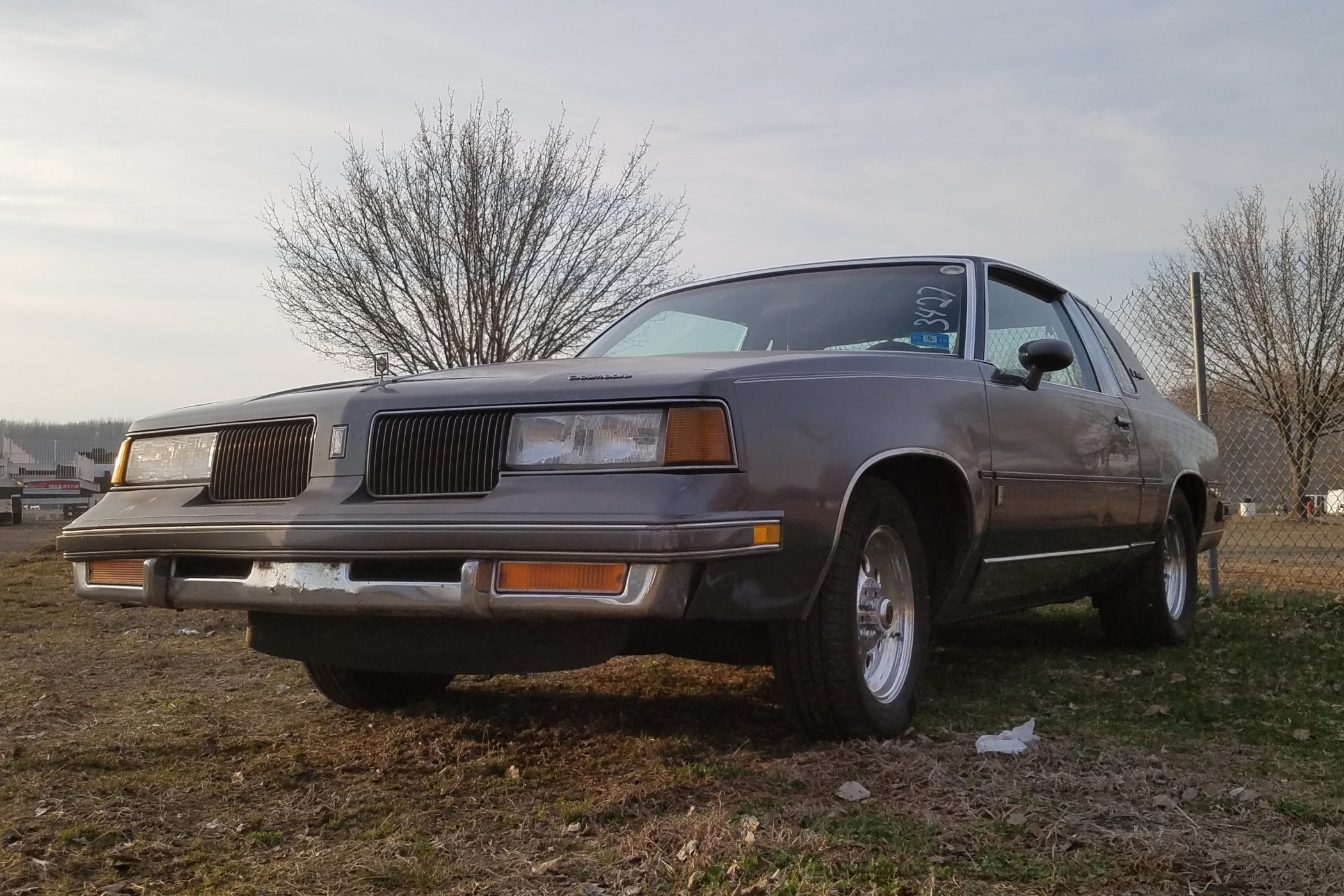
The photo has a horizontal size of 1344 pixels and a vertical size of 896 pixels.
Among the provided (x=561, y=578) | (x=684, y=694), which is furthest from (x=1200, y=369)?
(x=561, y=578)

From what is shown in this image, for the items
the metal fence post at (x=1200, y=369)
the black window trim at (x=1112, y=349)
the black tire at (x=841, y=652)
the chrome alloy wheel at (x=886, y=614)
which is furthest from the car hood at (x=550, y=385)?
the metal fence post at (x=1200, y=369)

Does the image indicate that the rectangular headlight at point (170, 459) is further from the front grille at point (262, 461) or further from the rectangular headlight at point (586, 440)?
the rectangular headlight at point (586, 440)

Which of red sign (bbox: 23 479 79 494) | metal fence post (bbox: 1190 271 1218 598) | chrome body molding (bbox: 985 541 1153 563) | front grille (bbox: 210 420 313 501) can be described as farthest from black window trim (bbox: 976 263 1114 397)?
red sign (bbox: 23 479 79 494)

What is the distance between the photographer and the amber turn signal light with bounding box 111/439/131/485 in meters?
3.57

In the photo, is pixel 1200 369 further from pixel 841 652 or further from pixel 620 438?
pixel 620 438

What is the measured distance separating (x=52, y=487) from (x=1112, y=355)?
141 feet

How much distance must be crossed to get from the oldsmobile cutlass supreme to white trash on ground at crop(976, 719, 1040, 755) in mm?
235

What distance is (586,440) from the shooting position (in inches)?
110

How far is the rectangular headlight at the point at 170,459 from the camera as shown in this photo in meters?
3.37

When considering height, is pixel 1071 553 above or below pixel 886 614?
above

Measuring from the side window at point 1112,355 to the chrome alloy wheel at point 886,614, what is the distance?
214 cm

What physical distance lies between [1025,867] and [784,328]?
2.24m

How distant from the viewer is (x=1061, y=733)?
356cm

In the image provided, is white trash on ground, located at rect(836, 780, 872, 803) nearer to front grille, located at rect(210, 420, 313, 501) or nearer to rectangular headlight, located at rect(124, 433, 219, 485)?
front grille, located at rect(210, 420, 313, 501)
